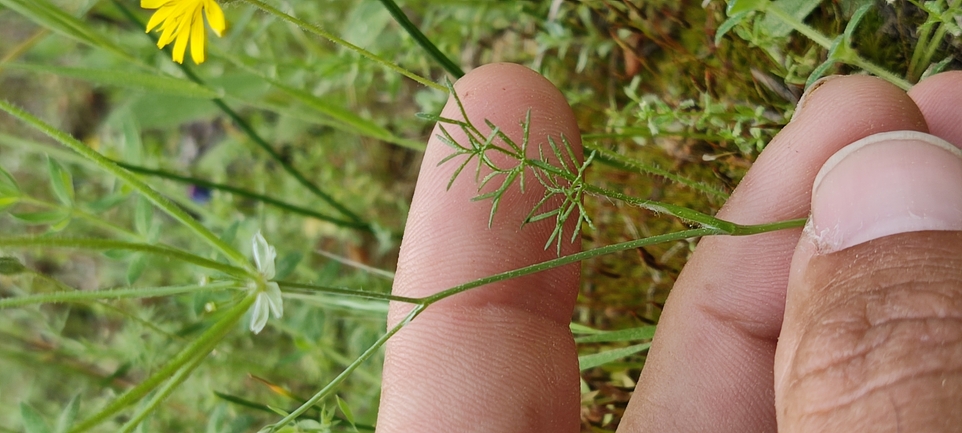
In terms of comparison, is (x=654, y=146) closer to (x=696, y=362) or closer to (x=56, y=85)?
(x=696, y=362)

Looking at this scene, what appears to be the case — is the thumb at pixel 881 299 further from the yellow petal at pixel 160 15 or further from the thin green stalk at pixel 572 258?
the yellow petal at pixel 160 15

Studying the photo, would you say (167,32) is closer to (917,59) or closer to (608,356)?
(608,356)

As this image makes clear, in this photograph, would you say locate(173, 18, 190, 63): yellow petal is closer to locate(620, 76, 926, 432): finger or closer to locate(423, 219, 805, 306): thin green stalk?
locate(423, 219, 805, 306): thin green stalk

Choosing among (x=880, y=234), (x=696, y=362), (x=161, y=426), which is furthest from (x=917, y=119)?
(x=161, y=426)

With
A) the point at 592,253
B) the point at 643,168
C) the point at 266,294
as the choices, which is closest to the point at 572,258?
the point at 592,253

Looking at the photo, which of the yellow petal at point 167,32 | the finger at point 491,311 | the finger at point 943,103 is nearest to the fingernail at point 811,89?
the finger at point 943,103
